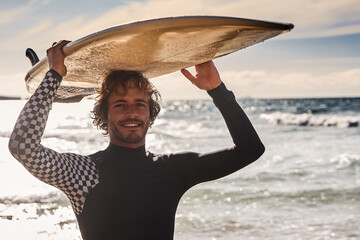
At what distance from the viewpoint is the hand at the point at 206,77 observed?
2678 millimetres

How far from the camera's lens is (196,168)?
265cm

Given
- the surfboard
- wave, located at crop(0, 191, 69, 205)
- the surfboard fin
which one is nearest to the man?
the surfboard

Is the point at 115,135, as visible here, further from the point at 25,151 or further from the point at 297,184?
the point at 297,184

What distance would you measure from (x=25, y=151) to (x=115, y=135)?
0.65 meters

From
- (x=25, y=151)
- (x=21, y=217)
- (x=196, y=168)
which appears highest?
(x=25, y=151)

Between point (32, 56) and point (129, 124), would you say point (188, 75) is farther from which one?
point (32, 56)

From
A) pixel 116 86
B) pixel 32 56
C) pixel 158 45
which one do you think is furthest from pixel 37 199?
pixel 158 45

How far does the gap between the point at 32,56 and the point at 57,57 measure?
84 centimetres

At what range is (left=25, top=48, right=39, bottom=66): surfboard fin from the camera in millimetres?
3123

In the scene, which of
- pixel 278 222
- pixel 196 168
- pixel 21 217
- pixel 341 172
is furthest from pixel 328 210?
pixel 196 168

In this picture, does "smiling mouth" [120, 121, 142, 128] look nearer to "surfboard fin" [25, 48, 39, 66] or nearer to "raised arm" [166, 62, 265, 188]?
"raised arm" [166, 62, 265, 188]

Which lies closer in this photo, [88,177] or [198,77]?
[88,177]

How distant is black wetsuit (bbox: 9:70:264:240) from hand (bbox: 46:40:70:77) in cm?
7

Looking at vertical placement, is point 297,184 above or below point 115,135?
below
